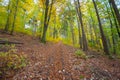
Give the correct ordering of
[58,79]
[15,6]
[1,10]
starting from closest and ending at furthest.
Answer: [58,79] → [15,6] → [1,10]

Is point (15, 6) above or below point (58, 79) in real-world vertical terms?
above

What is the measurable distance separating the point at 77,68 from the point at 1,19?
1952 centimetres

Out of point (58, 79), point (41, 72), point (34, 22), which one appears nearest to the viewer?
point (58, 79)

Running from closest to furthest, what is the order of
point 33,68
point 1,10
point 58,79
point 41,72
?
point 58,79 < point 41,72 < point 33,68 < point 1,10

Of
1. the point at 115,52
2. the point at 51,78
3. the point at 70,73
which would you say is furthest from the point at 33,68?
the point at 115,52

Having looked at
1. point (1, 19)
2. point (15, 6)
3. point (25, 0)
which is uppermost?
point (25, 0)

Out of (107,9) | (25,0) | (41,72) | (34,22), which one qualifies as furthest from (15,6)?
(34,22)

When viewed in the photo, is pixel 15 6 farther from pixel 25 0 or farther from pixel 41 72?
pixel 41 72

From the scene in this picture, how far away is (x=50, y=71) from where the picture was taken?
6.60 meters

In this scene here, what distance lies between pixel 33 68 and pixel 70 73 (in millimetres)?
2028

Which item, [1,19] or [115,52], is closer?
[115,52]

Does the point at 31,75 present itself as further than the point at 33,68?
No

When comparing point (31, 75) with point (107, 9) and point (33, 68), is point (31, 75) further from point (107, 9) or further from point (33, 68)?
point (107, 9)

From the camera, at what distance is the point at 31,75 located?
6070 millimetres
